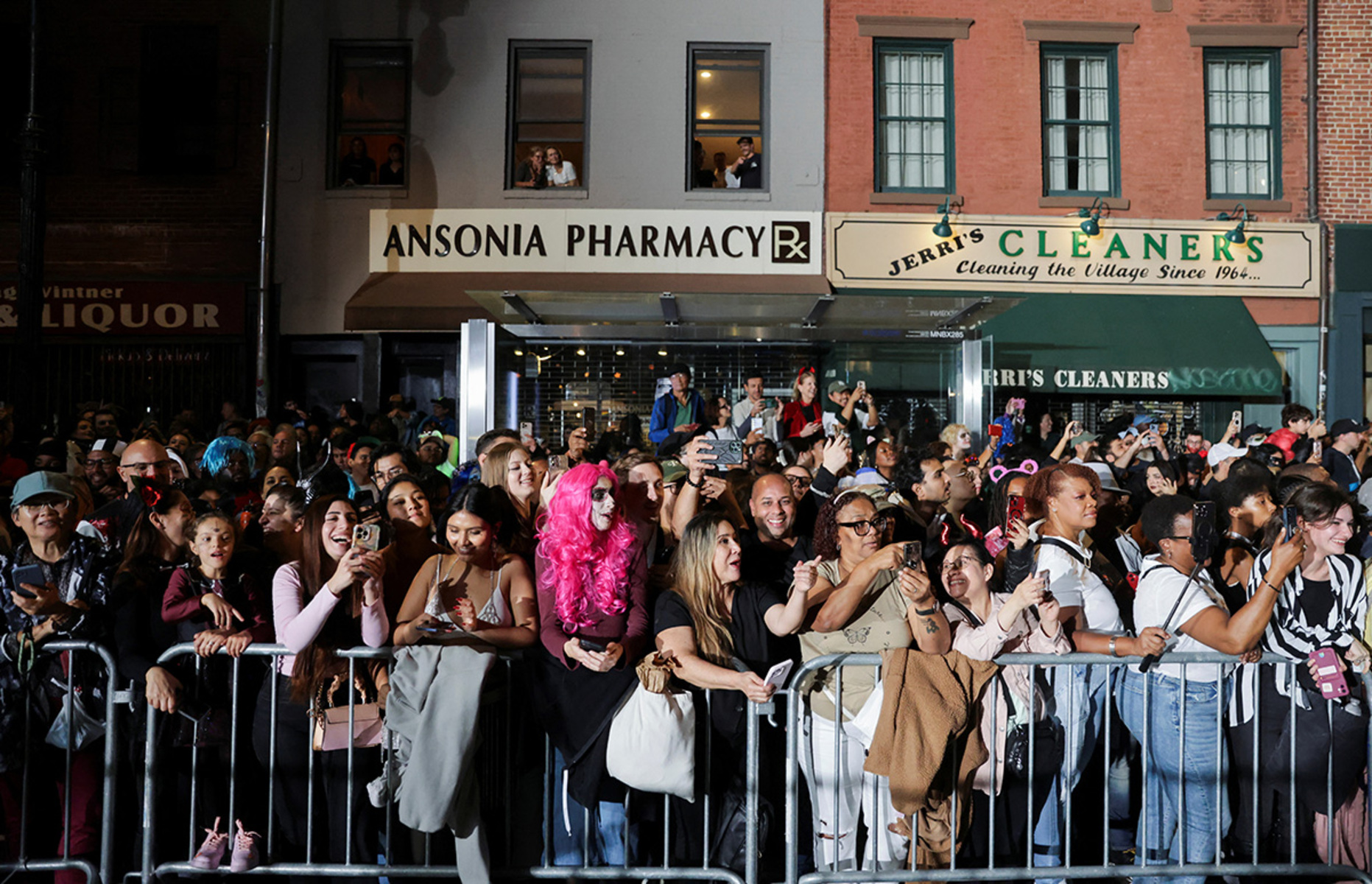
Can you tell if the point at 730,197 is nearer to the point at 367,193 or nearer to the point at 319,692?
the point at 367,193

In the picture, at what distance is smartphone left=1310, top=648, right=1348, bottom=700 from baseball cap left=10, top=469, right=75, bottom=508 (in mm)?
5595

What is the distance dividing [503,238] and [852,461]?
22.9ft

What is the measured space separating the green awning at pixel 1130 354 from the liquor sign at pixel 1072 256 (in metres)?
0.61

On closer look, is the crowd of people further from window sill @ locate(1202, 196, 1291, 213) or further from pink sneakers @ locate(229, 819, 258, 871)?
window sill @ locate(1202, 196, 1291, 213)

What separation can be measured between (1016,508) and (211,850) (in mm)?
4324

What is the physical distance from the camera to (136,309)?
48.3 feet

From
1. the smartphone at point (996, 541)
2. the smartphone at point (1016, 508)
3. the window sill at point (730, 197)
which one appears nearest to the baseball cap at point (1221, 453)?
the smartphone at point (1016, 508)

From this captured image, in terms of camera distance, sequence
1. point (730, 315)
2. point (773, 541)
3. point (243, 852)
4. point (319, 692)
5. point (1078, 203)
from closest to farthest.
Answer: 1. point (243, 852)
2. point (319, 692)
3. point (773, 541)
4. point (730, 315)
5. point (1078, 203)

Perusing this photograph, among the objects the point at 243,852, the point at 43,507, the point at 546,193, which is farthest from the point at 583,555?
the point at 546,193

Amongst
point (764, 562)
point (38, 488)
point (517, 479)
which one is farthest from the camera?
point (517, 479)

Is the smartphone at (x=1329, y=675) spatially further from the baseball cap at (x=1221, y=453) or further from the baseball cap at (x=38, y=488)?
the baseball cap at (x=1221, y=453)

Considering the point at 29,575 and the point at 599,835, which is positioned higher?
the point at 29,575

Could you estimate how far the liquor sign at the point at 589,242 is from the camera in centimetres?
1492

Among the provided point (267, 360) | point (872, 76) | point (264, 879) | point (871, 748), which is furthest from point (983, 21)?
point (264, 879)
